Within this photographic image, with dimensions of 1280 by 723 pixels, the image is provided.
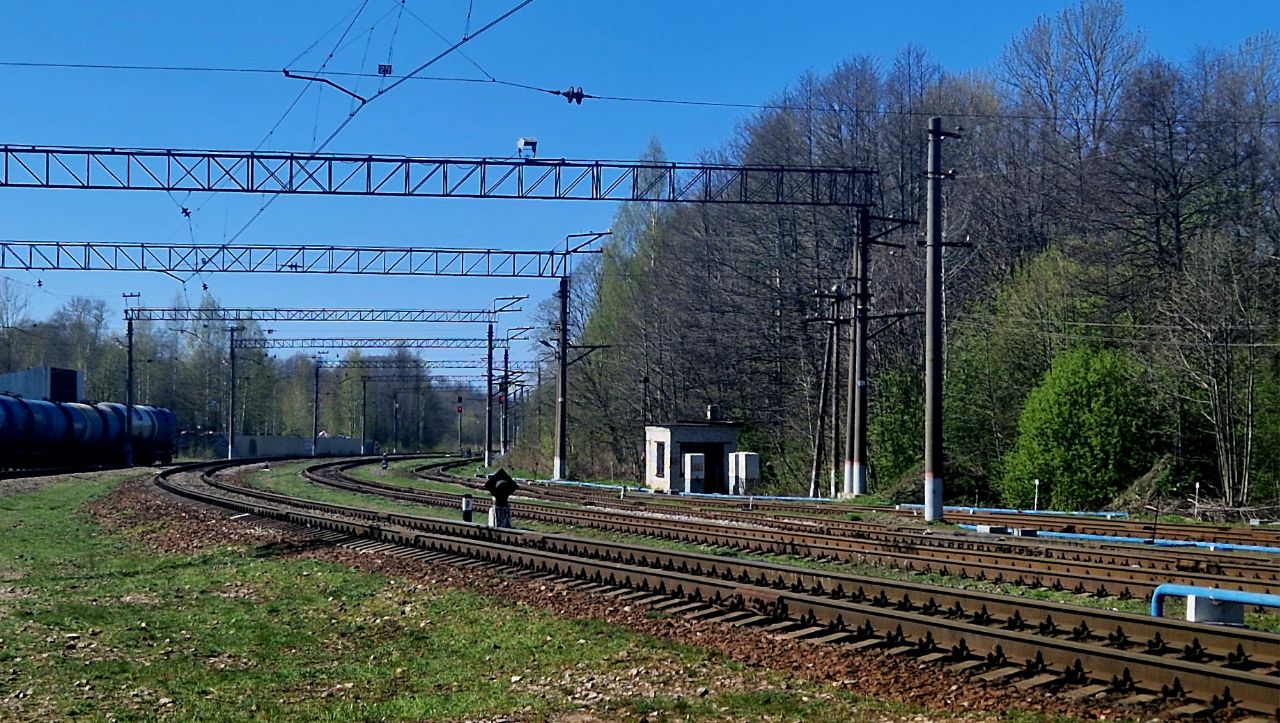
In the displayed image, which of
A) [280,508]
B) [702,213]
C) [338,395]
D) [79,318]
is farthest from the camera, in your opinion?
[338,395]

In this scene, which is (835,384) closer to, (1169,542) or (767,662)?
(1169,542)

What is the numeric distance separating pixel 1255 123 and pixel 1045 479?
14.7 meters

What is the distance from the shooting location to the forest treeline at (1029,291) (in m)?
34.7

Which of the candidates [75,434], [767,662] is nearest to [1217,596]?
[767,662]

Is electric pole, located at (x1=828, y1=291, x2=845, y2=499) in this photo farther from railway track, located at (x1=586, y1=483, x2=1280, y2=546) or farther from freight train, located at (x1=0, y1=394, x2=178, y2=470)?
freight train, located at (x1=0, y1=394, x2=178, y2=470)

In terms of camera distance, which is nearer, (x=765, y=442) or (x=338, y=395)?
(x=765, y=442)

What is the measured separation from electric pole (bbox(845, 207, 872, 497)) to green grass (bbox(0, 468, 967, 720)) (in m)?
19.9

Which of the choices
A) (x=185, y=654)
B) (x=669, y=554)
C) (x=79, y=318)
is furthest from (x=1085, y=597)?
(x=79, y=318)

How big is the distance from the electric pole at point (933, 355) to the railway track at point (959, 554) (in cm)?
226

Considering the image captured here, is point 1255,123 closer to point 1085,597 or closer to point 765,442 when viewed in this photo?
point 765,442

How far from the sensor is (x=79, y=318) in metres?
115

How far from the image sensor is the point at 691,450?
146 feet

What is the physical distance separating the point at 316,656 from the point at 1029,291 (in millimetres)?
33230

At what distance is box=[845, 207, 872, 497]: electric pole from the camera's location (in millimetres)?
34281
